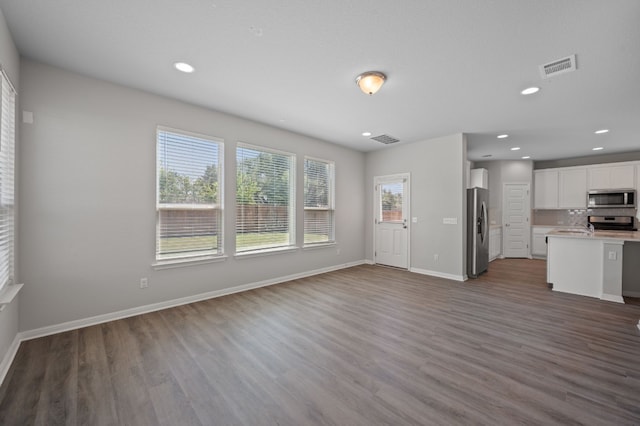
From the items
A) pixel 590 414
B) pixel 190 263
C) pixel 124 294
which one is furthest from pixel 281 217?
pixel 590 414

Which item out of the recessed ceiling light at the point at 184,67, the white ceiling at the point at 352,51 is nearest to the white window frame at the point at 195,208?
the white ceiling at the point at 352,51

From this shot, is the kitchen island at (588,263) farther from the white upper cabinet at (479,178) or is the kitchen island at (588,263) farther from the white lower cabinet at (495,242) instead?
the white upper cabinet at (479,178)

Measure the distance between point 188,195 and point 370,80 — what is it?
2.82m

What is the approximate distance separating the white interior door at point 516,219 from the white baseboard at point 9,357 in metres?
9.52

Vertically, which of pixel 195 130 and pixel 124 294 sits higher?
pixel 195 130

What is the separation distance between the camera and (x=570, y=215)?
723 cm

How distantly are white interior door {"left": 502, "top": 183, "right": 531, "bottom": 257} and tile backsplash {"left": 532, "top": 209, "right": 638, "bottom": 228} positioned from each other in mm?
632

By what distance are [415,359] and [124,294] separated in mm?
3346

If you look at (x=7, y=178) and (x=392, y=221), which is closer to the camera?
(x=7, y=178)

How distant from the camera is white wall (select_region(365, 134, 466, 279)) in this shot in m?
5.01

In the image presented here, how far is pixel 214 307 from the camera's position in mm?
3521

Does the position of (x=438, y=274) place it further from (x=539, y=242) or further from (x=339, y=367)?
(x=539, y=242)

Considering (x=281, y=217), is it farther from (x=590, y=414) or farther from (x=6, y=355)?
(x=590, y=414)

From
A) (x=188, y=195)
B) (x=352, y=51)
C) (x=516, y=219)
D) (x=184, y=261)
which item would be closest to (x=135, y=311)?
(x=184, y=261)
